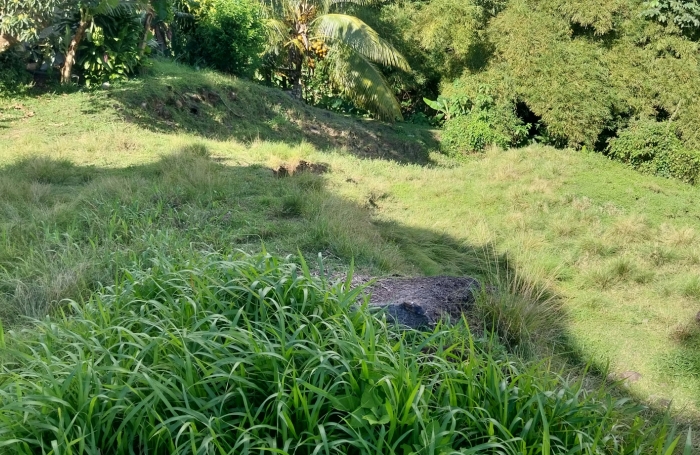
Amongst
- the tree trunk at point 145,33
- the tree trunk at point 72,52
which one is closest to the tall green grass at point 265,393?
the tree trunk at point 72,52

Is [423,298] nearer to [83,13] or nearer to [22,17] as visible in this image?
Answer: [22,17]

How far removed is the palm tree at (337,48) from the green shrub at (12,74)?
697 cm

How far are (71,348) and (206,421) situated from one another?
0.90 m

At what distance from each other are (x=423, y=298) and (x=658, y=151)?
44.9 feet

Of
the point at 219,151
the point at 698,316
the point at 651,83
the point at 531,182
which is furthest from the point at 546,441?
the point at 651,83

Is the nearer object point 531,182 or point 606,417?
point 606,417

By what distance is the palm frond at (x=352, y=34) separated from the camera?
16.2m

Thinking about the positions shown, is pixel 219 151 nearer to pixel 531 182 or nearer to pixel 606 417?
pixel 531 182

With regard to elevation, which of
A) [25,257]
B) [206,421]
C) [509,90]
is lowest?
[25,257]

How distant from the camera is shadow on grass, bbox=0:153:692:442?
415cm

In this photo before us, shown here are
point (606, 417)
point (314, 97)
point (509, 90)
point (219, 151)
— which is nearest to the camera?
point (606, 417)

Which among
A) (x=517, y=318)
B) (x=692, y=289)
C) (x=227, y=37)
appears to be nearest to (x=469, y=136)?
(x=227, y=37)

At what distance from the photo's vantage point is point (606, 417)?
2.67 meters

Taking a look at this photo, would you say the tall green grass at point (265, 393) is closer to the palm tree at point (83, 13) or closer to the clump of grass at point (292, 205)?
the clump of grass at point (292, 205)
